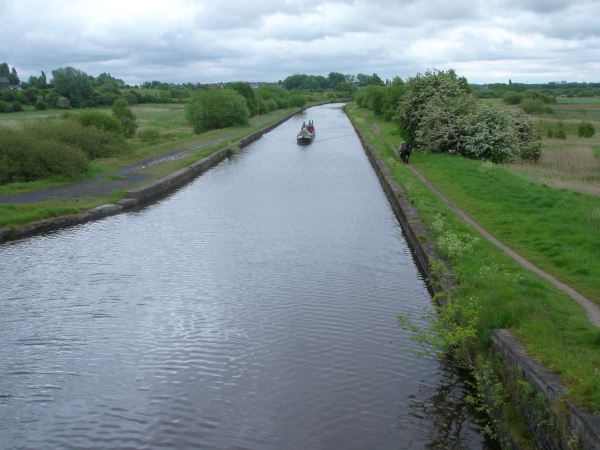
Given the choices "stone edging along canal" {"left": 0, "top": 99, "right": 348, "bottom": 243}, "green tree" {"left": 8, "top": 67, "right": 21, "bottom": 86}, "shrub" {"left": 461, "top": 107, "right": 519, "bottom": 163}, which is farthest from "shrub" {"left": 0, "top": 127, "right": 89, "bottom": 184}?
"green tree" {"left": 8, "top": 67, "right": 21, "bottom": 86}

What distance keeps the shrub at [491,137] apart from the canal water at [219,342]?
44.0ft

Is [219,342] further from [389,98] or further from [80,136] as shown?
[389,98]

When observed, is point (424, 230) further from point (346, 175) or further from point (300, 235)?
point (346, 175)

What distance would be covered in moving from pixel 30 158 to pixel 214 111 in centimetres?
3454

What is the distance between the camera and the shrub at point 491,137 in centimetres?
2872

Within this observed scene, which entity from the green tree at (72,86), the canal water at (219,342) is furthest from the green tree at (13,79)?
the canal water at (219,342)

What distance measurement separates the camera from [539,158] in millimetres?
30672

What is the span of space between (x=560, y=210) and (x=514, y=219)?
46.6 inches

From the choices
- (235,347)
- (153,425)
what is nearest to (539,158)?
(235,347)

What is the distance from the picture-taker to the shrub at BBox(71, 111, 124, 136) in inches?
1334

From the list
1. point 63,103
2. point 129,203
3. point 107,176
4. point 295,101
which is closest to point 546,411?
point 129,203

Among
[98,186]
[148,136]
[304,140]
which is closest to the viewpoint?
[98,186]

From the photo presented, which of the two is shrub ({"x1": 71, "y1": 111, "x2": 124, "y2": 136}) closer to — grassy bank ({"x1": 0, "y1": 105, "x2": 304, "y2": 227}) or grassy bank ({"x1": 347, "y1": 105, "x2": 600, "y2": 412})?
grassy bank ({"x1": 0, "y1": 105, "x2": 304, "y2": 227})

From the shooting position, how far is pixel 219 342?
958 centimetres
